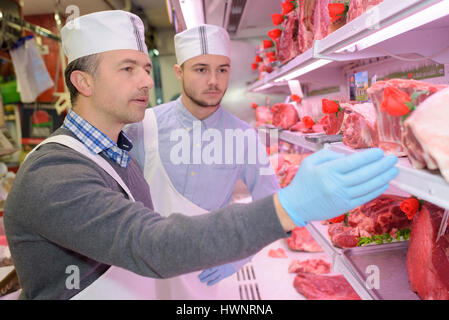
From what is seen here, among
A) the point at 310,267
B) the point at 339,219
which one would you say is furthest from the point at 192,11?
the point at 310,267

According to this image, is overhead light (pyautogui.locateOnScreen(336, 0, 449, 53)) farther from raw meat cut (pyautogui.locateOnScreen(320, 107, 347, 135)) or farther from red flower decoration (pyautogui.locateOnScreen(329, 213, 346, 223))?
red flower decoration (pyautogui.locateOnScreen(329, 213, 346, 223))

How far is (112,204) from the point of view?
815 mm

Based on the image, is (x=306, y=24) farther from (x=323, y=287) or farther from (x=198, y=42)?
(x=323, y=287)

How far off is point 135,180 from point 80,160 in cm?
43

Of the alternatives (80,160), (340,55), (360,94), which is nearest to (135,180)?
(80,160)

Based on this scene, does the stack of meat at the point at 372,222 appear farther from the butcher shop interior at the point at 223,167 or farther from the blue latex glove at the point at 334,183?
the blue latex glove at the point at 334,183

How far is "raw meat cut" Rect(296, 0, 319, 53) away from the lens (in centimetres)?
187

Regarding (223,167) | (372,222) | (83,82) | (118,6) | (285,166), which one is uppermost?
(118,6)

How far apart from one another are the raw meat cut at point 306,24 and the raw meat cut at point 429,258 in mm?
1158

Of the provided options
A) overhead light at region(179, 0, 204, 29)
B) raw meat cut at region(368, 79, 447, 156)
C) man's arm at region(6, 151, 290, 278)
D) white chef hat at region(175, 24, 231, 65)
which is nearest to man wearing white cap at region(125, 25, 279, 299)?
white chef hat at region(175, 24, 231, 65)

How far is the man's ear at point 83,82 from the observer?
4.06 feet

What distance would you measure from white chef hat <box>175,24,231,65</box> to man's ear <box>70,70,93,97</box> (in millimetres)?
783

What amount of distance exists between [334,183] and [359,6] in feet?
2.50
